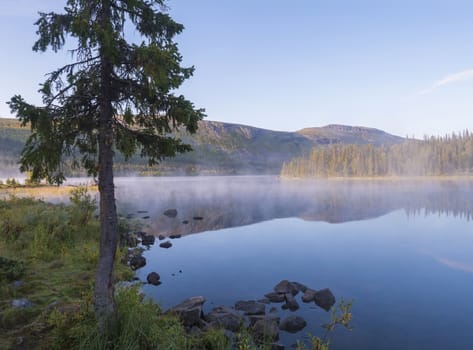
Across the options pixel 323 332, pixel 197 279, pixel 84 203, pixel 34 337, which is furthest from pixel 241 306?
pixel 84 203

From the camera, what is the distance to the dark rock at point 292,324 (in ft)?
38.9

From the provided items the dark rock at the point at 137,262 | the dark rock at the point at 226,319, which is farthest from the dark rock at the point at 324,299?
the dark rock at the point at 137,262

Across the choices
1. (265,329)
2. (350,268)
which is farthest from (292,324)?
(350,268)

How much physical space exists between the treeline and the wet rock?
561 feet

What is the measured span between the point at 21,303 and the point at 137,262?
1035 centimetres

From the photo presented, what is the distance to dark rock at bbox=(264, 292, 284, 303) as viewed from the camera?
14.8 meters

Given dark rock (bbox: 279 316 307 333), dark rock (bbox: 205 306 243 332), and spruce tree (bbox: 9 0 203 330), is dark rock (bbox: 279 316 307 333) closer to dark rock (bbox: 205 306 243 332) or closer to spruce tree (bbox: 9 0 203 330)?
dark rock (bbox: 205 306 243 332)

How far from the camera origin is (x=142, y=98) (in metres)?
7.54

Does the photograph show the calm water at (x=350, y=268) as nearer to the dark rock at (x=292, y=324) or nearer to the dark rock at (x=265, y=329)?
the dark rock at (x=292, y=324)

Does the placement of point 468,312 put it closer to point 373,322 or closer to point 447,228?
point 373,322

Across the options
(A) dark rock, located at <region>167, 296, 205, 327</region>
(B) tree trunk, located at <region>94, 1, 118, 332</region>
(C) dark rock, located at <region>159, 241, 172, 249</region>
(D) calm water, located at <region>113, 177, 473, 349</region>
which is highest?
(B) tree trunk, located at <region>94, 1, 118, 332</region>

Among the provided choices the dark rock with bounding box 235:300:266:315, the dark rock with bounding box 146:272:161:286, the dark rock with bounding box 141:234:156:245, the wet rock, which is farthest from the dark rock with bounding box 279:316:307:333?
the dark rock with bounding box 141:234:156:245

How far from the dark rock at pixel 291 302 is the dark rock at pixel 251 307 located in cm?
126

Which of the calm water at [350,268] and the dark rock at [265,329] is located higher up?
the dark rock at [265,329]
